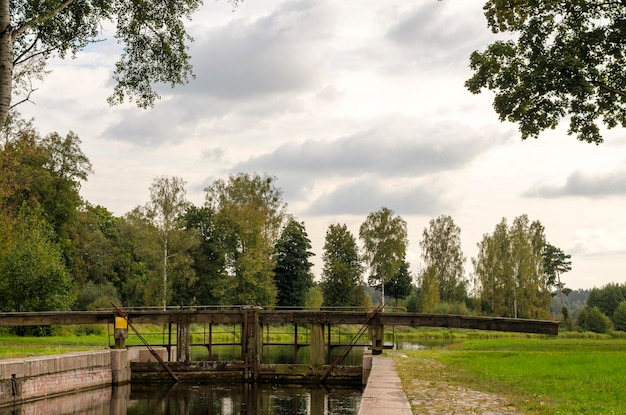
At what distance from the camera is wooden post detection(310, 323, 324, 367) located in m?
25.6

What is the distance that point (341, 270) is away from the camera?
234ft

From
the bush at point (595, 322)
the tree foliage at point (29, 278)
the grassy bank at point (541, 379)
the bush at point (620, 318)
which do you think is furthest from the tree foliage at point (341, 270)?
the grassy bank at point (541, 379)

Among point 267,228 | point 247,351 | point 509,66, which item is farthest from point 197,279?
point 509,66

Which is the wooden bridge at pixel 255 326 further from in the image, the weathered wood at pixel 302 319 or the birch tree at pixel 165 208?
the birch tree at pixel 165 208

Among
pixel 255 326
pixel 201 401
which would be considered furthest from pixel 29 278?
pixel 201 401

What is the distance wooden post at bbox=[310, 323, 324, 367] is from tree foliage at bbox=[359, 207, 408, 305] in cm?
4434

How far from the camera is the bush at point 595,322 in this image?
63.0m

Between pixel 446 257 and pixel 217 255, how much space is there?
1240 inches

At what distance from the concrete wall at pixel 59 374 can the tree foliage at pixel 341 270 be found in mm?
47715

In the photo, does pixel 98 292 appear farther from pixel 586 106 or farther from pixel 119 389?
pixel 586 106

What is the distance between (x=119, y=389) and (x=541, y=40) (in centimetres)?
1727

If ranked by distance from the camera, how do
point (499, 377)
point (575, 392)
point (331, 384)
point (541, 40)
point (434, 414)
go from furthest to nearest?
point (331, 384)
point (541, 40)
point (499, 377)
point (575, 392)
point (434, 414)

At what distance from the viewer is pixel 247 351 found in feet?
84.7

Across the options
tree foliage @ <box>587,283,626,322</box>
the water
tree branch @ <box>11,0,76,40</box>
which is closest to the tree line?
tree foliage @ <box>587,283,626,322</box>
